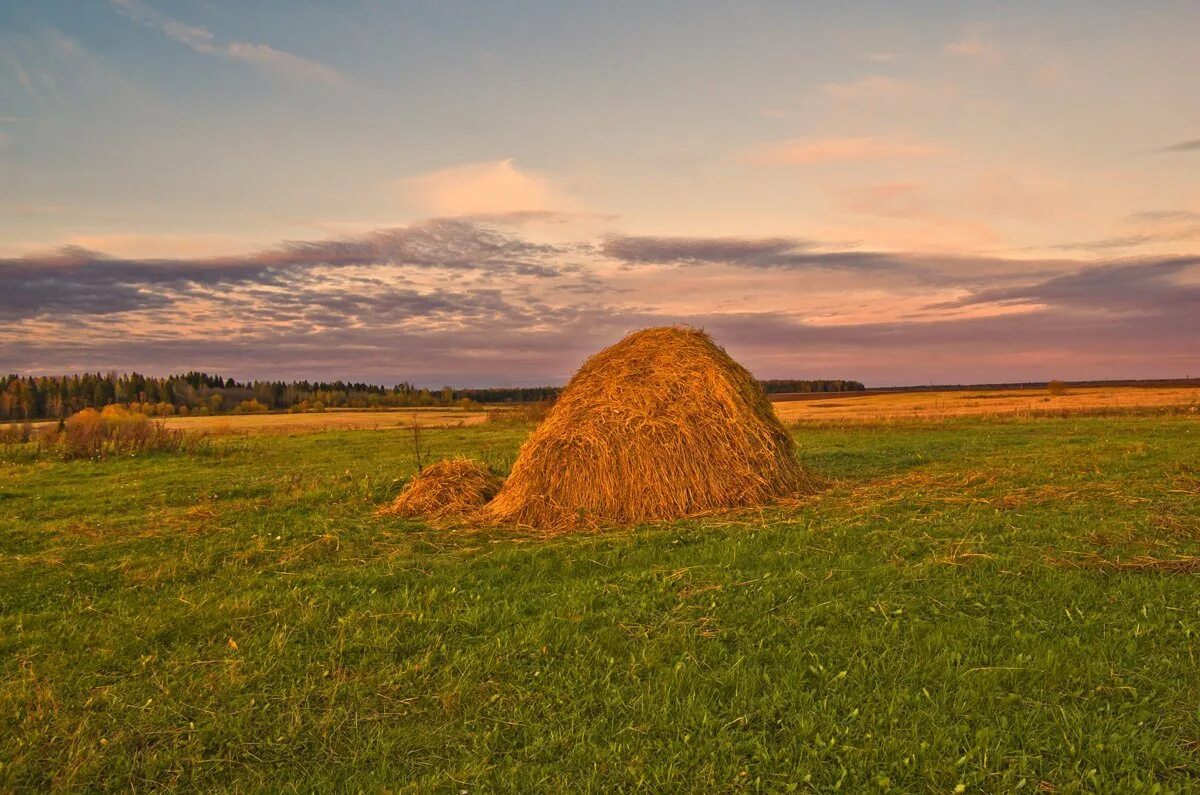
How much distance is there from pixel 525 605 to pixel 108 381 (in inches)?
3871

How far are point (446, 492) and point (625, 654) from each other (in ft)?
27.6

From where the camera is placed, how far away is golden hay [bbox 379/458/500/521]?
13836 mm

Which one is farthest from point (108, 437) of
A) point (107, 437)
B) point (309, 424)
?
point (309, 424)

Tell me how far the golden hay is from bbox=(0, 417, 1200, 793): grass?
1185 mm

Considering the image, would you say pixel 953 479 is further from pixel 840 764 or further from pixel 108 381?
pixel 108 381

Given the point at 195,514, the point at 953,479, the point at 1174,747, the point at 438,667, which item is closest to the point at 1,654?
the point at 438,667

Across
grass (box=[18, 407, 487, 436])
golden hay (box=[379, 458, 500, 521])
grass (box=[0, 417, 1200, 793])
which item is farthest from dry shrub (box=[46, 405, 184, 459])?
golden hay (box=[379, 458, 500, 521])

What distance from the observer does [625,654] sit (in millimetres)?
6664

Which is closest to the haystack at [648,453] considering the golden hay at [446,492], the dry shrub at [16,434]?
the golden hay at [446,492]

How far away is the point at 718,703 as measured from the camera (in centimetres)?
570

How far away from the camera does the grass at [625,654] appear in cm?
502

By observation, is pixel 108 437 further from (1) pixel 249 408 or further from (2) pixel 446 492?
(1) pixel 249 408

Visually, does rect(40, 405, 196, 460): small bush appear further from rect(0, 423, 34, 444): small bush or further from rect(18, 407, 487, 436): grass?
rect(0, 423, 34, 444): small bush

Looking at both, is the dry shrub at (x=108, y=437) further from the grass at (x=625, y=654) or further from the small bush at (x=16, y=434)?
the grass at (x=625, y=654)
